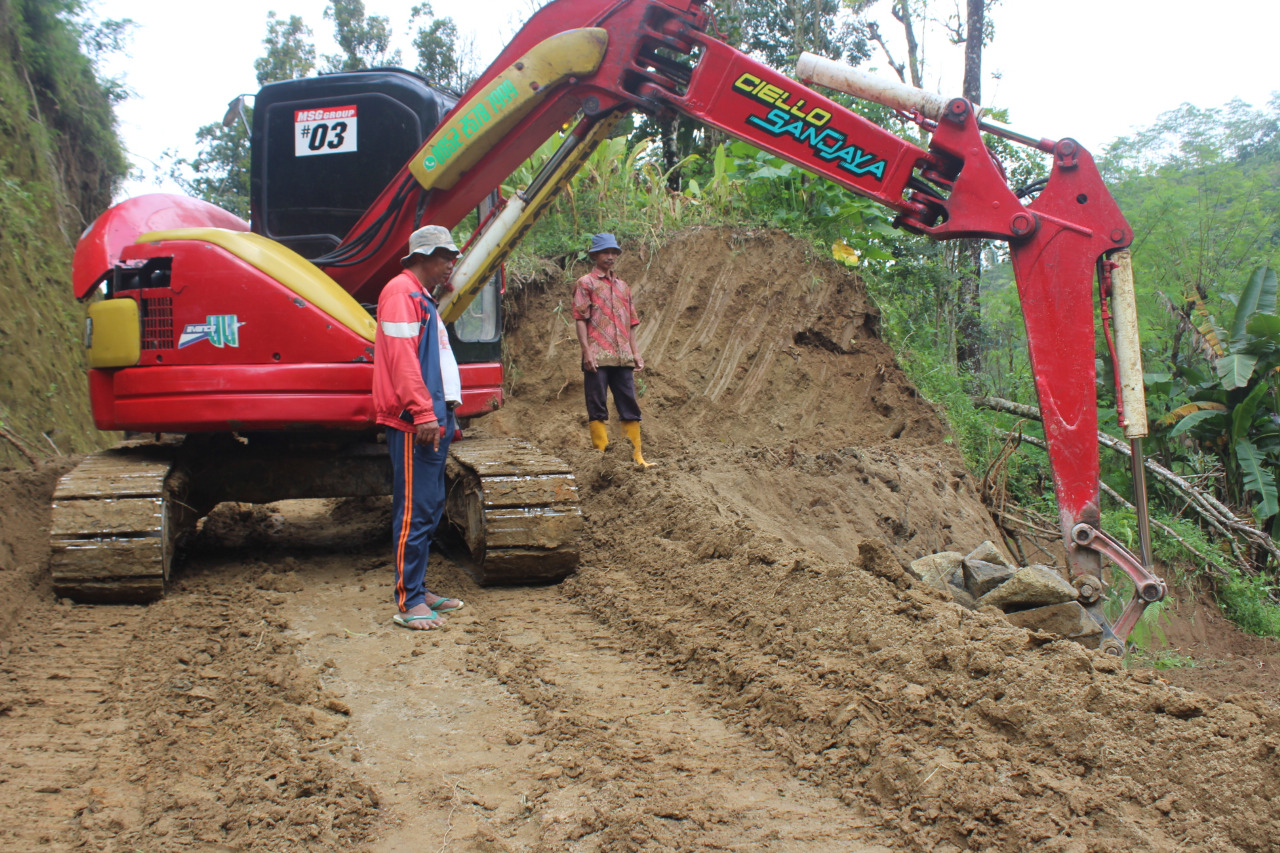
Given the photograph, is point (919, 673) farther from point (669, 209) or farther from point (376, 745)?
point (669, 209)

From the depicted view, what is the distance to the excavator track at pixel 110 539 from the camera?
14.0 feet

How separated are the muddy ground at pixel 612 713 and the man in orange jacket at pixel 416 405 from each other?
246 millimetres

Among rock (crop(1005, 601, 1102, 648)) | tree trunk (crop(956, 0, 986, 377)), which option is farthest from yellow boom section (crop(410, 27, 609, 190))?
tree trunk (crop(956, 0, 986, 377))

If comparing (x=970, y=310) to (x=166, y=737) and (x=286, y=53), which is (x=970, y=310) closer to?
(x=166, y=737)

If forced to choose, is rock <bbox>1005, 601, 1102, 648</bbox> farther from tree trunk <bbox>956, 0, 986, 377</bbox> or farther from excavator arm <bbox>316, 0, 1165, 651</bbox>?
tree trunk <bbox>956, 0, 986, 377</bbox>

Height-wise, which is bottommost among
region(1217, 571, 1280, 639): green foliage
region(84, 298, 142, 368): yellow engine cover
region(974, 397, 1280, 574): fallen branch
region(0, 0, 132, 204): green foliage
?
region(1217, 571, 1280, 639): green foliage

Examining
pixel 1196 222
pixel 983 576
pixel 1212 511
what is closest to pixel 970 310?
pixel 1212 511

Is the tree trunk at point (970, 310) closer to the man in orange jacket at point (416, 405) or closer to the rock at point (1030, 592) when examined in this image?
the rock at point (1030, 592)

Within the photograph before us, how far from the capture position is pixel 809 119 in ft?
14.6

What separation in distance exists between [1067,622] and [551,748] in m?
2.79

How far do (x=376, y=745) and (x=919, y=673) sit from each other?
1755mm

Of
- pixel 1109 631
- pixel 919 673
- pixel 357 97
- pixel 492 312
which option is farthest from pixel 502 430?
pixel 919 673

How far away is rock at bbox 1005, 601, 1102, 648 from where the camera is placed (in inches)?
171

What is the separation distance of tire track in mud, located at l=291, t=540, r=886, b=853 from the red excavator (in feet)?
3.05
